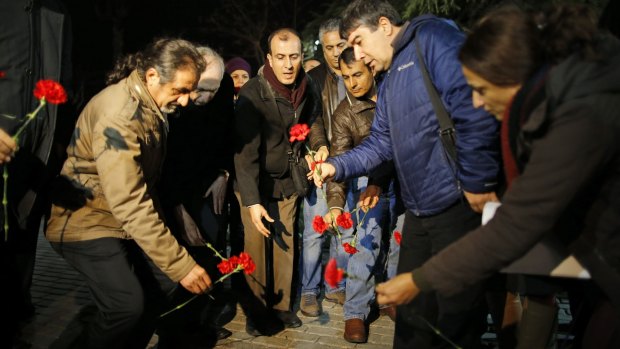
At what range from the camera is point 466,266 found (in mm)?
2172

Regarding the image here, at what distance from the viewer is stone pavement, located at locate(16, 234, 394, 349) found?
4.24 m

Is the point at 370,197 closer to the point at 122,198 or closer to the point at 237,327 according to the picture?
the point at 237,327

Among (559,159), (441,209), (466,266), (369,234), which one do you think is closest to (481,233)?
(466,266)

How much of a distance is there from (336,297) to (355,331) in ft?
2.67

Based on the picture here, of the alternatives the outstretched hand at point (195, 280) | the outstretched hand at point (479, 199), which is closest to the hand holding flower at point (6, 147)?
the outstretched hand at point (195, 280)

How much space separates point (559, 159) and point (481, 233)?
17.3 inches

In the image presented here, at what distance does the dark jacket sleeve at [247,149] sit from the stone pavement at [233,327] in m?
1.11

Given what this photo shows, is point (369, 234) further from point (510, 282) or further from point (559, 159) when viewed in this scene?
point (559, 159)

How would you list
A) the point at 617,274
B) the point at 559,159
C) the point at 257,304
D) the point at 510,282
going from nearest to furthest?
1. the point at 559,159
2. the point at 617,274
3. the point at 510,282
4. the point at 257,304

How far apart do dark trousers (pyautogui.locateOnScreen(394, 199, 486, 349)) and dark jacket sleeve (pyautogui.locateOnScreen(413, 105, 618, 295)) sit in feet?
2.57

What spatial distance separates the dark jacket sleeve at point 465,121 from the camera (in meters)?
2.71

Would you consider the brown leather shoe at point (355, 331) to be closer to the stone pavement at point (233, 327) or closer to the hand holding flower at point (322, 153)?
the stone pavement at point (233, 327)

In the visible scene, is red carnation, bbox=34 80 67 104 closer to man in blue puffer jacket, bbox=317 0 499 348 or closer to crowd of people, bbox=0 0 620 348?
crowd of people, bbox=0 0 620 348

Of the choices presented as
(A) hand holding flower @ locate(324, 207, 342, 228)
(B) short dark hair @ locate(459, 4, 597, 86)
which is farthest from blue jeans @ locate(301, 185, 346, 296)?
(B) short dark hair @ locate(459, 4, 597, 86)
